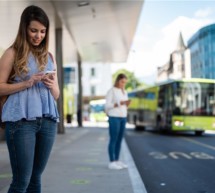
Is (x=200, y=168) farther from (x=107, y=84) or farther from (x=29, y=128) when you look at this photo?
(x=107, y=84)

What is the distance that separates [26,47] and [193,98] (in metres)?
19.8

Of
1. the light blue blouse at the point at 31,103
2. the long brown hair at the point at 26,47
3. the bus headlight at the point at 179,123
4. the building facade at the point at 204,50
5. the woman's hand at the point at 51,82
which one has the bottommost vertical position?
the bus headlight at the point at 179,123

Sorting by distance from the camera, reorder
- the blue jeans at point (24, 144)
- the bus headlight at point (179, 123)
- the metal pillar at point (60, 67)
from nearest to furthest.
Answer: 1. the blue jeans at point (24, 144)
2. the metal pillar at point (60, 67)
3. the bus headlight at point (179, 123)

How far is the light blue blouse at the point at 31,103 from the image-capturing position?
307 cm

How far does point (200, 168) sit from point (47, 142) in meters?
6.32

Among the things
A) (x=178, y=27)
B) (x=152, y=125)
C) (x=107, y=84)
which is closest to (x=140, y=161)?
(x=178, y=27)

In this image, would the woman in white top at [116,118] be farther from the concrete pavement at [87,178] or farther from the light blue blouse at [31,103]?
the light blue blouse at [31,103]

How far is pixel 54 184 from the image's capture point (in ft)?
20.8

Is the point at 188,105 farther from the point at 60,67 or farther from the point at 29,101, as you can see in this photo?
the point at 29,101

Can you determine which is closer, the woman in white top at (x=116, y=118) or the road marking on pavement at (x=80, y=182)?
the road marking on pavement at (x=80, y=182)

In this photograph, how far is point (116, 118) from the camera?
321 inches

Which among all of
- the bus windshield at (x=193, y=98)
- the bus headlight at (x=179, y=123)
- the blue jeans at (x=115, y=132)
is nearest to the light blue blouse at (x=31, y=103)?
the blue jeans at (x=115, y=132)

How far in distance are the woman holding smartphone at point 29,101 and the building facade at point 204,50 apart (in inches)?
171

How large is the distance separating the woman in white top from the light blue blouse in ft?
16.1
